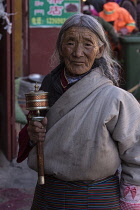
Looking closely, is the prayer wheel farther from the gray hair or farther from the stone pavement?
the stone pavement

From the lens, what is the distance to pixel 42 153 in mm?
2227

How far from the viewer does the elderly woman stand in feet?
7.07

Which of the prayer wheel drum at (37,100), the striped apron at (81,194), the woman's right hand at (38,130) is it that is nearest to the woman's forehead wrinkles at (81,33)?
the prayer wheel drum at (37,100)

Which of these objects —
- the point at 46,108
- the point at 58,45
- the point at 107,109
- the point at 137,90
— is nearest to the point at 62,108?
the point at 46,108

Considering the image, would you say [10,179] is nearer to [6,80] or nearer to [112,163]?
[6,80]

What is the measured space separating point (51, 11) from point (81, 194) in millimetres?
4962

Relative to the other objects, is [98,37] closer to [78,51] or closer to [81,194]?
→ [78,51]

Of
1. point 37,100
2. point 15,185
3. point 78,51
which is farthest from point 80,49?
point 15,185

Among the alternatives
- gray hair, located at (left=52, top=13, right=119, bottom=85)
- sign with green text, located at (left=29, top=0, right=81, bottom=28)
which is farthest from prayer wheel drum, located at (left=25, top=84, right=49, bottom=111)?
sign with green text, located at (left=29, top=0, right=81, bottom=28)

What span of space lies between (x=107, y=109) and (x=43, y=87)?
49cm

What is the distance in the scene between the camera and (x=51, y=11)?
6.80 m

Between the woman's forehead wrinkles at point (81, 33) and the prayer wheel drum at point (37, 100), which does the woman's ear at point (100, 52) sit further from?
the prayer wheel drum at point (37, 100)

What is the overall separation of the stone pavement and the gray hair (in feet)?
7.08

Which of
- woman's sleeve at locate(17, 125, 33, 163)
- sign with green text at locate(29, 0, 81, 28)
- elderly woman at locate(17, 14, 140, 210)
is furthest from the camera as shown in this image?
sign with green text at locate(29, 0, 81, 28)
